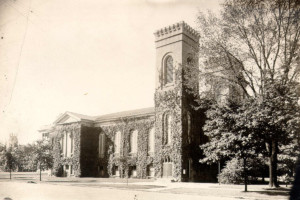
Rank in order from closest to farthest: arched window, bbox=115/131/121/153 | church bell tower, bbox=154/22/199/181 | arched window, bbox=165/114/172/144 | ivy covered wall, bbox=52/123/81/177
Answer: church bell tower, bbox=154/22/199/181 < arched window, bbox=165/114/172/144 < arched window, bbox=115/131/121/153 < ivy covered wall, bbox=52/123/81/177

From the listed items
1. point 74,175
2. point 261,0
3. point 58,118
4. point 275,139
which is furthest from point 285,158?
point 58,118

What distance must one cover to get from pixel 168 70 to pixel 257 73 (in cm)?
1063

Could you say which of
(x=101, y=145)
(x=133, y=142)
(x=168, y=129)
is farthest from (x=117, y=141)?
(x=168, y=129)

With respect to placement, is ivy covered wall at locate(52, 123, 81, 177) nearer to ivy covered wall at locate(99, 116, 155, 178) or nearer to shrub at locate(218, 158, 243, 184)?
ivy covered wall at locate(99, 116, 155, 178)

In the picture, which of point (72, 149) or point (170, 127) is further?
point (72, 149)

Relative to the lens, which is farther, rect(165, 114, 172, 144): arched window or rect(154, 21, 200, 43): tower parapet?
rect(165, 114, 172, 144): arched window

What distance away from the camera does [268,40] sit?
16.2 meters

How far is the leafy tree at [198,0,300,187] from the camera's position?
44.6 feet

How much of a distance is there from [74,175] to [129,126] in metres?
9.35

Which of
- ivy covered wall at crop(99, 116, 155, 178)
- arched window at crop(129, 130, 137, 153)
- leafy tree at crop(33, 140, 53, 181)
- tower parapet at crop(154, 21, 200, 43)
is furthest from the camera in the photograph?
arched window at crop(129, 130, 137, 153)

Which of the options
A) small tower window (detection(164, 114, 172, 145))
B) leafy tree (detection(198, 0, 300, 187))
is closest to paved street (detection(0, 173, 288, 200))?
leafy tree (detection(198, 0, 300, 187))

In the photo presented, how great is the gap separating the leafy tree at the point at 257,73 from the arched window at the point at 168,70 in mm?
7669

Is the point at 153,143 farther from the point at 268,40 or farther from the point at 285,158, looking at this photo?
the point at 268,40

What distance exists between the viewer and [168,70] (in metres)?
26.6
